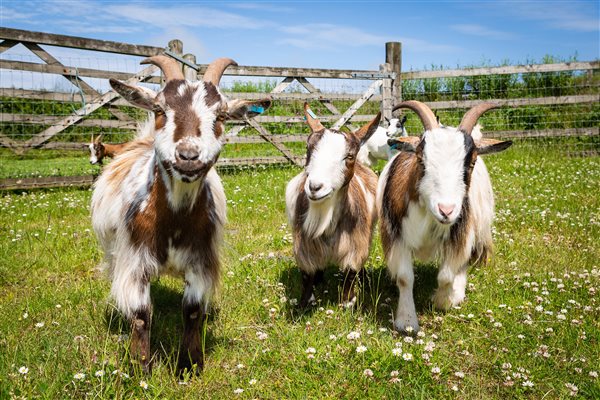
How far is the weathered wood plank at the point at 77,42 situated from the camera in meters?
8.71

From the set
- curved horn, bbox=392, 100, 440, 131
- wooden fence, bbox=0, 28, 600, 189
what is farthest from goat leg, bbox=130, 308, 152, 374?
wooden fence, bbox=0, 28, 600, 189

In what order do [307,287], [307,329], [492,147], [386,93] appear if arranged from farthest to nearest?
[386,93] < [307,287] < [492,147] < [307,329]

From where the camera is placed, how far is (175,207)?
120 inches

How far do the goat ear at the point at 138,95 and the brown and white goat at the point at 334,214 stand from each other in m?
1.33

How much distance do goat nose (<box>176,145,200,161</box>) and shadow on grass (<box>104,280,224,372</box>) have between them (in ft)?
4.06

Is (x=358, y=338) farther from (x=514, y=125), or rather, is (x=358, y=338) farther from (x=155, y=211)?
(x=514, y=125)

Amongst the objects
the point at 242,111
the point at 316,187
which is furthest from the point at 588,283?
the point at 242,111

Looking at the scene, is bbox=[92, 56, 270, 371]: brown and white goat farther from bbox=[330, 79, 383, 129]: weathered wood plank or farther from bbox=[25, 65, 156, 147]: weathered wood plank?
bbox=[330, 79, 383, 129]: weathered wood plank

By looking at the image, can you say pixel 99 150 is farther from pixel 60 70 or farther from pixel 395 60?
pixel 395 60

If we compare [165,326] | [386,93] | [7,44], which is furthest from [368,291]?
[386,93]

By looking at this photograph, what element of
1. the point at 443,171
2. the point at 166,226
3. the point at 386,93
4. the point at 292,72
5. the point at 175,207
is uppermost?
the point at 292,72

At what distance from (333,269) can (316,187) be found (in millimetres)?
1889

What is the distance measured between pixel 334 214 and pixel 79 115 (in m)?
7.14

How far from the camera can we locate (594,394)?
8.95 ft
